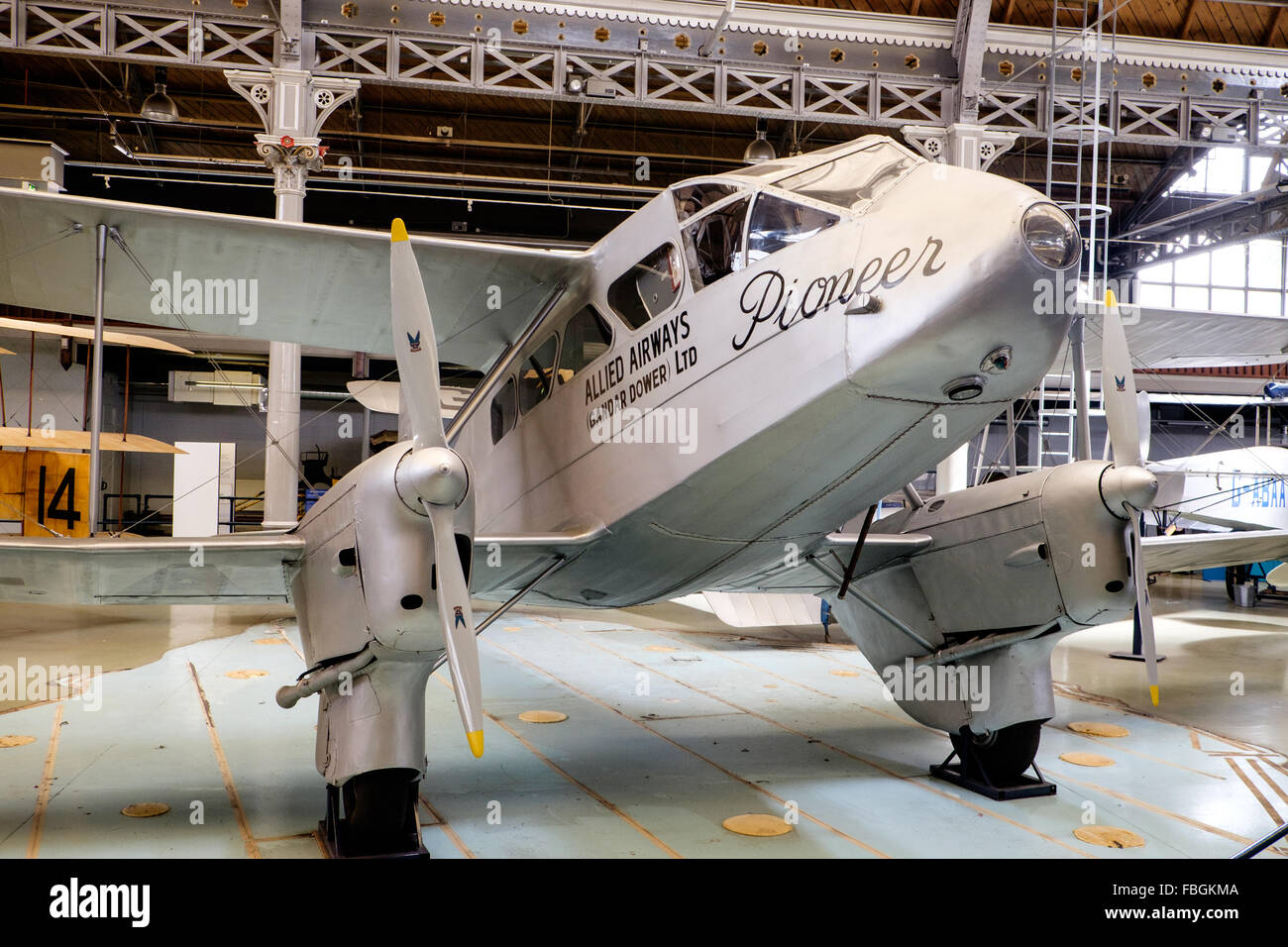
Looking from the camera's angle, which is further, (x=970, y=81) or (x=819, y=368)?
(x=970, y=81)

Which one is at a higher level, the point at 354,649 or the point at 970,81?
the point at 970,81

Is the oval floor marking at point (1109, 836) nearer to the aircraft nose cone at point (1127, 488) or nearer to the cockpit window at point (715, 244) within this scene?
the aircraft nose cone at point (1127, 488)

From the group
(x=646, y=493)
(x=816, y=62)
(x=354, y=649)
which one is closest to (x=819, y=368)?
(x=646, y=493)

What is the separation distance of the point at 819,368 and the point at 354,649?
9.04ft

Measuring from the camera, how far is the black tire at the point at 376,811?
5.01 metres

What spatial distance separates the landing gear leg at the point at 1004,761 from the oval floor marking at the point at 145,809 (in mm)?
5549

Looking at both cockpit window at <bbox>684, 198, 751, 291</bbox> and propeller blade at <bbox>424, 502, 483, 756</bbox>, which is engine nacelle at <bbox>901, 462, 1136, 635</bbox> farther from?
propeller blade at <bbox>424, 502, 483, 756</bbox>

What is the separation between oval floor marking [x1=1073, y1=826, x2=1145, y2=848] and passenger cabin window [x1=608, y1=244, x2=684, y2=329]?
423 cm

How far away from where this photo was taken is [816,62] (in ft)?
56.6

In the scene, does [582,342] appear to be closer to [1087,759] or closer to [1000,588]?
[1000,588]

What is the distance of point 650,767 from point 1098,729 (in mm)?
4557

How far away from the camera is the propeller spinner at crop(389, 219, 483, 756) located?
13.7 feet

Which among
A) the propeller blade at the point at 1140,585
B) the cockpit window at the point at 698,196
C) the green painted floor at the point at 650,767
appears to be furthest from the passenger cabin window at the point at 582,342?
the propeller blade at the point at 1140,585
